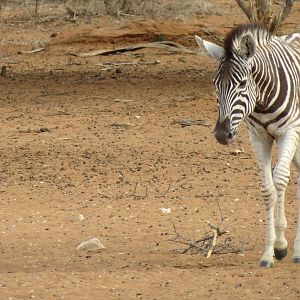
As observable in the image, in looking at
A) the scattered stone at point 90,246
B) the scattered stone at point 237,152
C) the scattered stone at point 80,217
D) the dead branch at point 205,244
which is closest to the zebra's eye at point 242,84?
the dead branch at point 205,244

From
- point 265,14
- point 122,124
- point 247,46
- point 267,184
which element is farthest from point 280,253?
point 265,14

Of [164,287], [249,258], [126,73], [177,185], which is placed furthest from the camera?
[126,73]

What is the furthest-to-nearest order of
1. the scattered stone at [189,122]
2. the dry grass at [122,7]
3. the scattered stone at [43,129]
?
Answer: the dry grass at [122,7] < the scattered stone at [189,122] < the scattered stone at [43,129]

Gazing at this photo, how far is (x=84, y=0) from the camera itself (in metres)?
21.8

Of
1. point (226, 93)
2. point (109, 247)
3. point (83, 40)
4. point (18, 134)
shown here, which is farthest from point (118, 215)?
point (83, 40)

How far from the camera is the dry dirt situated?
23.9 ft

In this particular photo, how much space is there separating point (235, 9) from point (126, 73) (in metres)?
8.61

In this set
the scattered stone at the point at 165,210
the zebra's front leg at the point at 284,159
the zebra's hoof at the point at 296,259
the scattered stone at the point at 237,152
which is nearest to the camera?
the zebra's front leg at the point at 284,159

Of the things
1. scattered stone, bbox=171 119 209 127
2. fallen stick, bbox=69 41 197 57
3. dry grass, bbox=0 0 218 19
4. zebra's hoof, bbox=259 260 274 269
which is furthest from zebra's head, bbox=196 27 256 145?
dry grass, bbox=0 0 218 19

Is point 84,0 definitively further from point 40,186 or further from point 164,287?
point 164,287

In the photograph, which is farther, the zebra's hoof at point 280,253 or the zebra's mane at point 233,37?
the zebra's hoof at point 280,253

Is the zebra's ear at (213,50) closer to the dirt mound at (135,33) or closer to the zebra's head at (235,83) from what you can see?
the zebra's head at (235,83)

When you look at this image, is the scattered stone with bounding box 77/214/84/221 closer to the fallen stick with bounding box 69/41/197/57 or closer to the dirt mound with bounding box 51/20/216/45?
the fallen stick with bounding box 69/41/197/57

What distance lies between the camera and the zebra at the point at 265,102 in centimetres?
732
